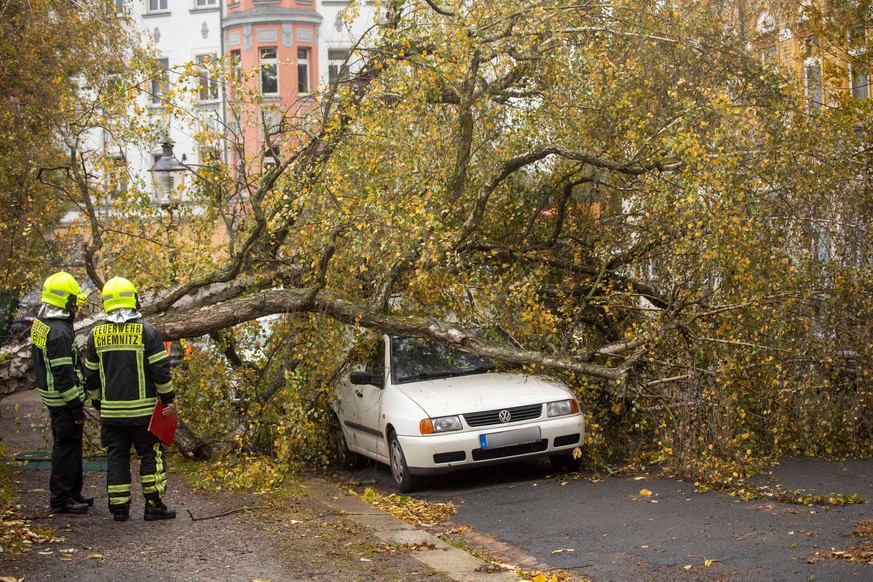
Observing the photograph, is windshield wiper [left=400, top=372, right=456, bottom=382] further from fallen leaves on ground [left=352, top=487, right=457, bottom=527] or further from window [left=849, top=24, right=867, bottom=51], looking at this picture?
window [left=849, top=24, right=867, bottom=51]

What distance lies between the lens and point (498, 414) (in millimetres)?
9367

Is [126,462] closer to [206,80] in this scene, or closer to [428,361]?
[428,361]

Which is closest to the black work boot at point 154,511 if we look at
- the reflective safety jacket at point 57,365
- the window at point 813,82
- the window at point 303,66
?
the reflective safety jacket at point 57,365

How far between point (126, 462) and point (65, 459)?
63cm

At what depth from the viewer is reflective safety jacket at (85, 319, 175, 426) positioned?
7.71 m

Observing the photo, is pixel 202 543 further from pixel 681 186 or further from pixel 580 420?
pixel 681 186

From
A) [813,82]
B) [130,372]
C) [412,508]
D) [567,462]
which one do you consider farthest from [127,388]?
[813,82]

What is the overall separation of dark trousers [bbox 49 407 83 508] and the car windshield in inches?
124

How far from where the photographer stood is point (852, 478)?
8711 mm

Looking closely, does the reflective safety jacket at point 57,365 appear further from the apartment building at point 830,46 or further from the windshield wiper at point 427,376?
the apartment building at point 830,46

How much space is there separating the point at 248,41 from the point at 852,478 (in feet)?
130

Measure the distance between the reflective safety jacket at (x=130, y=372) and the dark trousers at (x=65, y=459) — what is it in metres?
0.57

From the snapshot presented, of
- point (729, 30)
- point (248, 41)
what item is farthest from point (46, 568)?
point (248, 41)

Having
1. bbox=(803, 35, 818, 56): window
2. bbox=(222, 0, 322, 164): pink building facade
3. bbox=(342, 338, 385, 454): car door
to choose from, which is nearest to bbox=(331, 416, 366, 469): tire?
bbox=(342, 338, 385, 454): car door
